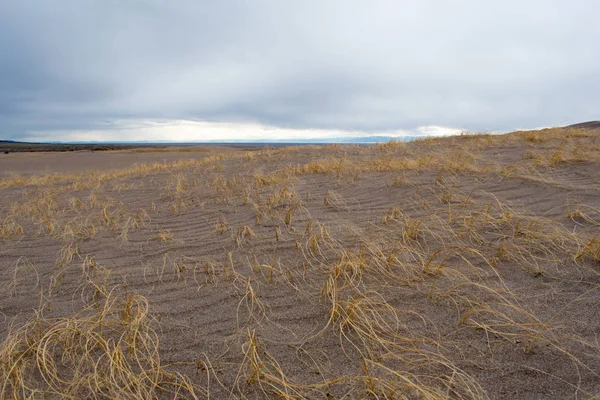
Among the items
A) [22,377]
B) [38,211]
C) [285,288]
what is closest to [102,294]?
[22,377]

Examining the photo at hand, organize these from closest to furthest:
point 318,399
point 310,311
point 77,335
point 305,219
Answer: point 318,399
point 77,335
point 310,311
point 305,219

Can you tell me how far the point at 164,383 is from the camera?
1.56m

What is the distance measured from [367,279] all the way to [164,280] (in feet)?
4.66

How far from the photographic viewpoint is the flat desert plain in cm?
152

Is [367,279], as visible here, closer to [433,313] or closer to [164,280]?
[433,313]

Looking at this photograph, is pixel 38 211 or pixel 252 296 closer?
pixel 252 296

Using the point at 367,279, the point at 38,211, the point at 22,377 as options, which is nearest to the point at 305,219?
the point at 367,279

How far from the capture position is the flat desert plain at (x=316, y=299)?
1521 millimetres

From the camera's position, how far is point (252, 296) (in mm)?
2117

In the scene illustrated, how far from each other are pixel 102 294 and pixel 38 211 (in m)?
3.58

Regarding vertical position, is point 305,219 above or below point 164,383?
above

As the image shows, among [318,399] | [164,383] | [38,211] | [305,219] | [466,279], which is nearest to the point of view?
[318,399]

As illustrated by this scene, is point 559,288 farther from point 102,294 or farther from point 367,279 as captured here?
point 102,294

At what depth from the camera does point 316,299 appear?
84.6 inches
